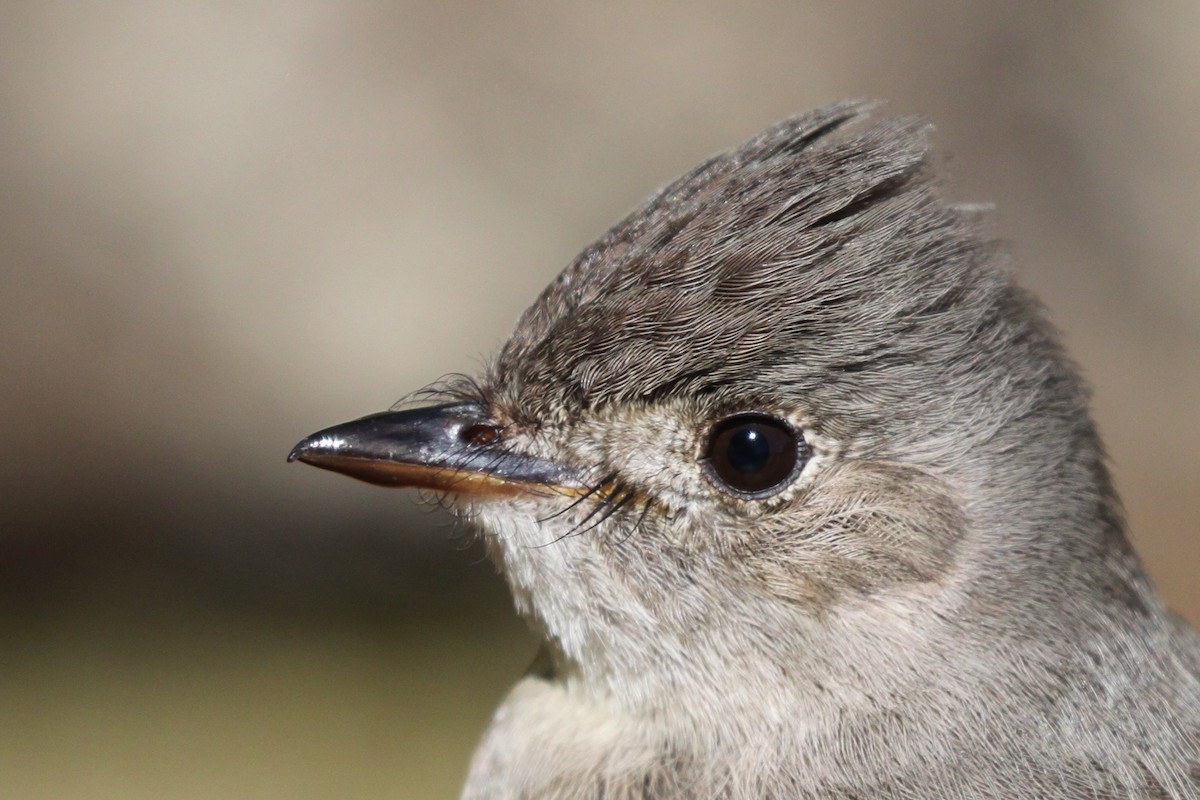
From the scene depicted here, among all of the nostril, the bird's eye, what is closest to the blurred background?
the nostril

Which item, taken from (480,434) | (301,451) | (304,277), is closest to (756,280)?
(480,434)

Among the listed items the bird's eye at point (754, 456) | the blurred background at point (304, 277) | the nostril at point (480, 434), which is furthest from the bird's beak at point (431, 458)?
the blurred background at point (304, 277)

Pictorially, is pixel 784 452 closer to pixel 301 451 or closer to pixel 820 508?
pixel 820 508

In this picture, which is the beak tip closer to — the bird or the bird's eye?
the bird

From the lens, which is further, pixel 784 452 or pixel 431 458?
pixel 431 458

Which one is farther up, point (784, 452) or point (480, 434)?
point (480, 434)

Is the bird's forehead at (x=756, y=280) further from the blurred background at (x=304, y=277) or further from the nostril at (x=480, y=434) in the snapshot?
the blurred background at (x=304, y=277)

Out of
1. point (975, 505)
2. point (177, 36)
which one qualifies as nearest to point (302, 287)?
point (177, 36)
